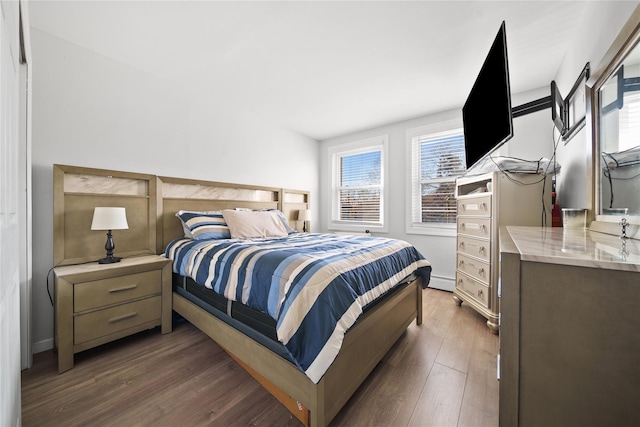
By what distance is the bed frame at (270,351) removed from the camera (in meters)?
1.22

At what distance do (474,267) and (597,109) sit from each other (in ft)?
5.33

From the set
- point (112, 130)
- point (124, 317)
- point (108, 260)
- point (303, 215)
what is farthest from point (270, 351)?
point (303, 215)

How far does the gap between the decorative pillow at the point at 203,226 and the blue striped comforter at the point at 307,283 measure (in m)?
0.37

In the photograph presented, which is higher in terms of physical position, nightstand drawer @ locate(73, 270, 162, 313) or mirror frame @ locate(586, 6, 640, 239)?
mirror frame @ locate(586, 6, 640, 239)

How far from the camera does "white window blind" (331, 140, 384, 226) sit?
4.09 meters

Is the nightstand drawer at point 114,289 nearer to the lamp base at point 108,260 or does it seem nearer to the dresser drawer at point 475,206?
the lamp base at point 108,260

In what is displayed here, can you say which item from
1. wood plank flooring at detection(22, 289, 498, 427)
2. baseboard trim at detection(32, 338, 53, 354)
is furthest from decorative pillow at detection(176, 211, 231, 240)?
baseboard trim at detection(32, 338, 53, 354)

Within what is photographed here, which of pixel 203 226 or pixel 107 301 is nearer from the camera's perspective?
pixel 107 301

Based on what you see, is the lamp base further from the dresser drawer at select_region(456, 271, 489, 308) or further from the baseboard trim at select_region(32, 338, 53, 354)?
the dresser drawer at select_region(456, 271, 489, 308)

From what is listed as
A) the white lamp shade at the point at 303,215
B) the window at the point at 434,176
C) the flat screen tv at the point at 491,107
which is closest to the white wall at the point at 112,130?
the white lamp shade at the point at 303,215

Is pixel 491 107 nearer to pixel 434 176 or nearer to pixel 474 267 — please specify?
pixel 474 267

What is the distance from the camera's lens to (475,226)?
245cm

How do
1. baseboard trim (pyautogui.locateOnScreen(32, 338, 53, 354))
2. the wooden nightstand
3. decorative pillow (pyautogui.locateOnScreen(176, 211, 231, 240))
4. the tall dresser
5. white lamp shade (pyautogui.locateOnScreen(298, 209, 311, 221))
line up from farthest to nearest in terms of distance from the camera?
white lamp shade (pyautogui.locateOnScreen(298, 209, 311, 221)) < decorative pillow (pyautogui.locateOnScreen(176, 211, 231, 240)) < the tall dresser < baseboard trim (pyautogui.locateOnScreen(32, 338, 53, 354)) < the wooden nightstand

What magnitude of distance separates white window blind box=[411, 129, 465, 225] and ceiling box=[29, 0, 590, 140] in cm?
60
